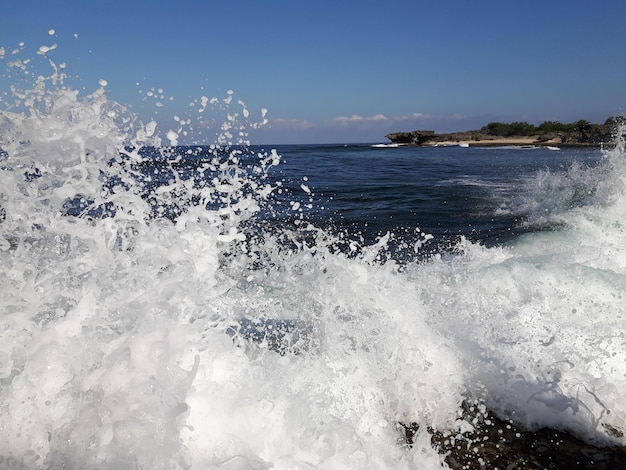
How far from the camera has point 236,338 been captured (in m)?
4.66

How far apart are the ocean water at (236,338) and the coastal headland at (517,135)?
2460 inches

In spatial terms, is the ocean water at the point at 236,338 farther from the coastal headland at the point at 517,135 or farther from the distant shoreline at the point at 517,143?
the coastal headland at the point at 517,135

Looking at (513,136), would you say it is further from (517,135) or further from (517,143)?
(517,143)

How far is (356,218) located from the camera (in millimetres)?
11148

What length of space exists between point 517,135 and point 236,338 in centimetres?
8747

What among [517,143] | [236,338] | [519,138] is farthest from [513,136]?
[236,338]

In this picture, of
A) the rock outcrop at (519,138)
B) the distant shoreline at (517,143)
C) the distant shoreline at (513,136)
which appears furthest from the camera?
the distant shoreline at (513,136)

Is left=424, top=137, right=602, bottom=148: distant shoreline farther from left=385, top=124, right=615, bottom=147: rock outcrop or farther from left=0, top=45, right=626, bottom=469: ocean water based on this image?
left=0, top=45, right=626, bottom=469: ocean water

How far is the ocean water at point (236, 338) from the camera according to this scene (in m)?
2.84

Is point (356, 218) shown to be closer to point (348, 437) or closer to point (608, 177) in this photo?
point (608, 177)

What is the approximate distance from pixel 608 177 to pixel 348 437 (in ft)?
37.3

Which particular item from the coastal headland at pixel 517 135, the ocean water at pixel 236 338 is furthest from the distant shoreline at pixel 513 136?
the ocean water at pixel 236 338

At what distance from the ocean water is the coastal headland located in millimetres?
62496

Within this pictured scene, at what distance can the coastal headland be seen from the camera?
62062mm
